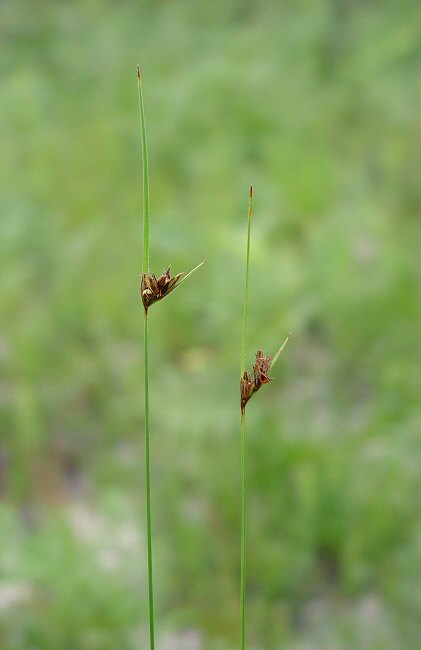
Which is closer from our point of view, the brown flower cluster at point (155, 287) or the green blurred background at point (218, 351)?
the brown flower cluster at point (155, 287)

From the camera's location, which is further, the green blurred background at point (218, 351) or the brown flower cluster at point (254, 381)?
the green blurred background at point (218, 351)

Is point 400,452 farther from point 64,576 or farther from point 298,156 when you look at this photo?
point 298,156

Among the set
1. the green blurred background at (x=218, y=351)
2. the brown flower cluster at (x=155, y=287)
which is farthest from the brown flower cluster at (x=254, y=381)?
the green blurred background at (x=218, y=351)

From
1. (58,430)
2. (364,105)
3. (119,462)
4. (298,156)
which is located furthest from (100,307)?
(364,105)

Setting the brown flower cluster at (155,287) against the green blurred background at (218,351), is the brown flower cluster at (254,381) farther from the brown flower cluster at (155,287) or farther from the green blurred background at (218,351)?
the green blurred background at (218,351)

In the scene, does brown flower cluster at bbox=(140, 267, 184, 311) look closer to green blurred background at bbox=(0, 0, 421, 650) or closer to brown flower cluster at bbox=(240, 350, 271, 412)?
brown flower cluster at bbox=(240, 350, 271, 412)

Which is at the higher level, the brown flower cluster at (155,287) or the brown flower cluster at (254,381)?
the brown flower cluster at (155,287)

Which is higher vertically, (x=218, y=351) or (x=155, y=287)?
(x=155, y=287)

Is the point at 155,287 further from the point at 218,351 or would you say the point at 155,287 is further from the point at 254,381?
the point at 218,351

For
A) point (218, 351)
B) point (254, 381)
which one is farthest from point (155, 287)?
point (218, 351)
